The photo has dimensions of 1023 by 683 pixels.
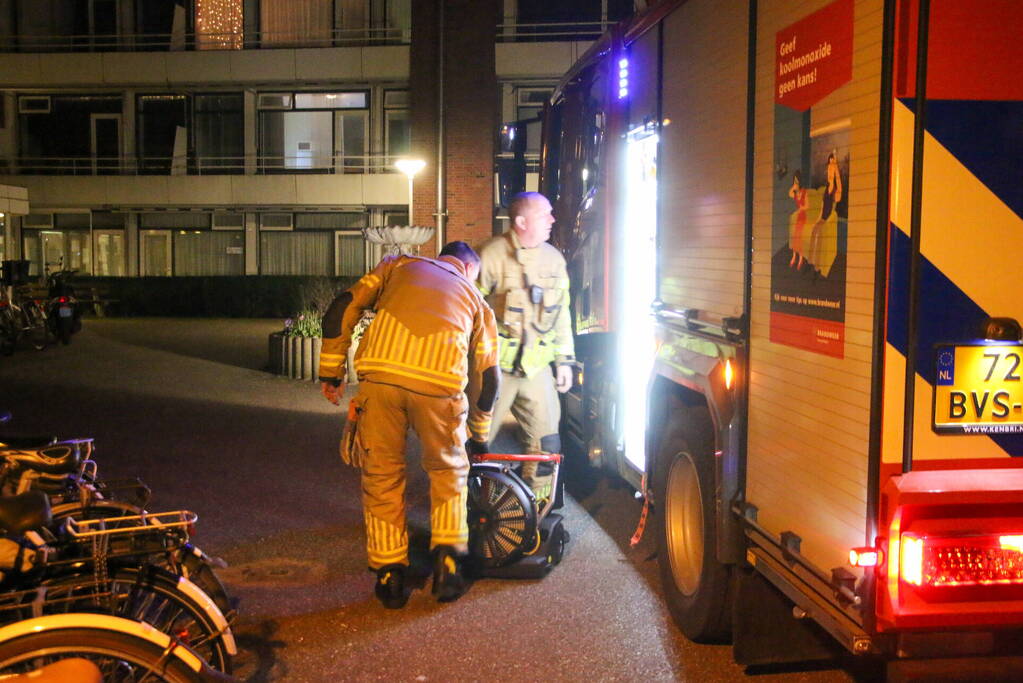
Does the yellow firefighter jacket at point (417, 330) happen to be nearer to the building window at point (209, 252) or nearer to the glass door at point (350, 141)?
the glass door at point (350, 141)

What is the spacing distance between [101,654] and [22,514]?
580mm

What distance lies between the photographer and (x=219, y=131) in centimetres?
3628

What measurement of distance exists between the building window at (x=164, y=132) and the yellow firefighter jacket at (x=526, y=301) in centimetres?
3152

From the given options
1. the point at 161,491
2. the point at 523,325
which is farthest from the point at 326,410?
the point at 523,325

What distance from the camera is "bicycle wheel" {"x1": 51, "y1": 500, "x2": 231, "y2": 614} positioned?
421cm

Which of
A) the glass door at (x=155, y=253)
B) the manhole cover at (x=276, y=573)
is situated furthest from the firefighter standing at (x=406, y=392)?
the glass door at (x=155, y=253)

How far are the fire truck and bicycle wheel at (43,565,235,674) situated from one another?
2.02 m

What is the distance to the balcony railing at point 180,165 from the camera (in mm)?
36062

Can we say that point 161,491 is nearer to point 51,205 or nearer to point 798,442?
Answer: point 798,442

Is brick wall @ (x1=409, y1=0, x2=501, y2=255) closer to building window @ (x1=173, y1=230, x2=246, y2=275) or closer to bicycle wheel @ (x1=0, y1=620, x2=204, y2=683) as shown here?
building window @ (x1=173, y1=230, x2=246, y2=275)

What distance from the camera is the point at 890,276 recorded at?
331 centimetres

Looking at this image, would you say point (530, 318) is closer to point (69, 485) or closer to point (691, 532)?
point (691, 532)

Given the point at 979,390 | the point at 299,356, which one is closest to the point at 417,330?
the point at 979,390

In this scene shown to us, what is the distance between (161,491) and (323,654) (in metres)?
3.76
